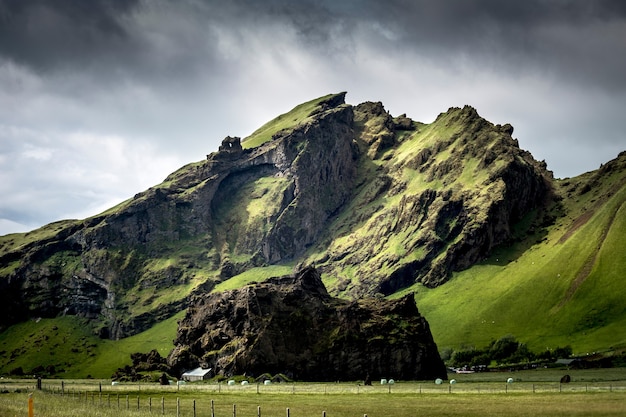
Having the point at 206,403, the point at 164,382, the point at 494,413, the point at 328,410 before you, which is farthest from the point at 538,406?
the point at 164,382

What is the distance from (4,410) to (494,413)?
52595mm

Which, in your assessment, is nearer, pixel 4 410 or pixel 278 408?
pixel 4 410

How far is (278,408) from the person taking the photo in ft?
279

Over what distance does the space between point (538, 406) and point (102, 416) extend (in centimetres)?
5204

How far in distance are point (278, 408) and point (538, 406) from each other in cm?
3401

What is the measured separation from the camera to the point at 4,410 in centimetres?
6091

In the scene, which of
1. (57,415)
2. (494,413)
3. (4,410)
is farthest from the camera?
(494,413)

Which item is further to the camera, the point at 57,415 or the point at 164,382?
the point at 164,382

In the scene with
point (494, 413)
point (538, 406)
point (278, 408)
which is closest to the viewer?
point (494, 413)

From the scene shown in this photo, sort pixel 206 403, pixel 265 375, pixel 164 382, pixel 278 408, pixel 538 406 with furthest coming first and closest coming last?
pixel 265 375, pixel 164 382, pixel 206 403, pixel 278 408, pixel 538 406

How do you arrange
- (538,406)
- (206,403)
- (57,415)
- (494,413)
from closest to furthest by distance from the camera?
(57,415), (494,413), (538,406), (206,403)

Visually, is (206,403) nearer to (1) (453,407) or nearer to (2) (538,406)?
(1) (453,407)

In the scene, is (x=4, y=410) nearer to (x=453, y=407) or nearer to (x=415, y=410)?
(x=415, y=410)

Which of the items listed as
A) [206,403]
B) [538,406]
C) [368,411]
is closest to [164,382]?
[206,403]
